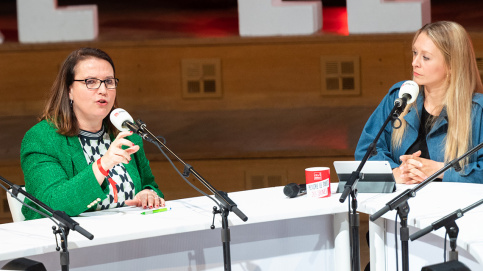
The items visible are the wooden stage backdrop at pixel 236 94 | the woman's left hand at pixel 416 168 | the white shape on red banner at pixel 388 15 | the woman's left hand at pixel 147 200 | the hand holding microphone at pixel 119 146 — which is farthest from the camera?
the wooden stage backdrop at pixel 236 94

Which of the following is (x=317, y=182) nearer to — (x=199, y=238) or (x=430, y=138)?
(x=199, y=238)

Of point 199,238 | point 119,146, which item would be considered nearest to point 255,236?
point 199,238

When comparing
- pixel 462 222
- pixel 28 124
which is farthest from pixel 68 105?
pixel 28 124

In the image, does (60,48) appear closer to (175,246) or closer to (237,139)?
(237,139)

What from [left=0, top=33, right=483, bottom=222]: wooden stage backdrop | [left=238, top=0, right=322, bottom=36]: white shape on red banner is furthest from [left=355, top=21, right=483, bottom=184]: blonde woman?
[left=238, top=0, right=322, bottom=36]: white shape on red banner

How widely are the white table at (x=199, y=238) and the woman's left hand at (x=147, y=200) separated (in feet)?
0.25

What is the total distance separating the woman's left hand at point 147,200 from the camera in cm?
272

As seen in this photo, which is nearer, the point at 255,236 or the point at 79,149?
the point at 255,236

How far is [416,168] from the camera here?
3.03 meters

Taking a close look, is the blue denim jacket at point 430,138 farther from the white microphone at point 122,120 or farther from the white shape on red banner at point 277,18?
the white shape on red banner at point 277,18

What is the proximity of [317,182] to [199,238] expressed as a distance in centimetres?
57

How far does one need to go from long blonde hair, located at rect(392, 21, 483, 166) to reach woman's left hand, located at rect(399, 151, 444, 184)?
0.15 metres

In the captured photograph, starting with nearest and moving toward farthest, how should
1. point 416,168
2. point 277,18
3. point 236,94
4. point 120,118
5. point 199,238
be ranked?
point 120,118
point 199,238
point 416,168
point 277,18
point 236,94

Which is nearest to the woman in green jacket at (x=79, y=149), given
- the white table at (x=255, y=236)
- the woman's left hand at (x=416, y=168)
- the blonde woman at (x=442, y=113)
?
the white table at (x=255, y=236)
